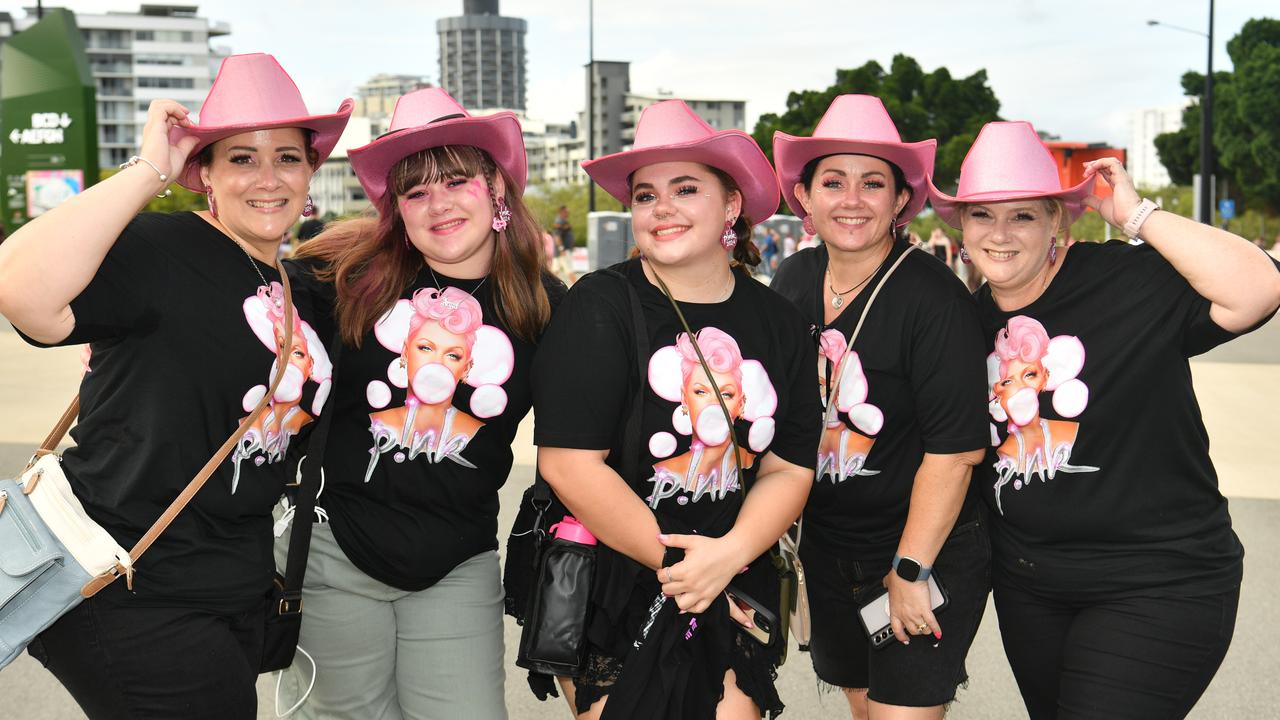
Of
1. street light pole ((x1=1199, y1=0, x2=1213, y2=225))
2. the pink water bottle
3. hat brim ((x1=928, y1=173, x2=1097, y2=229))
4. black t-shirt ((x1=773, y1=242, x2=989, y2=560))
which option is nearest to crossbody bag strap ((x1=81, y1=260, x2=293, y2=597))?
the pink water bottle

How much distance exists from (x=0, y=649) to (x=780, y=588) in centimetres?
197

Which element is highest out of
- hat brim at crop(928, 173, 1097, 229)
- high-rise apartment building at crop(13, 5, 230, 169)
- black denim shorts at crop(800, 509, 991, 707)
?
high-rise apartment building at crop(13, 5, 230, 169)

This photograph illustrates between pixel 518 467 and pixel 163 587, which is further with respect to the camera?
pixel 518 467

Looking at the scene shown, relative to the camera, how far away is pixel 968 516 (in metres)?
3.32

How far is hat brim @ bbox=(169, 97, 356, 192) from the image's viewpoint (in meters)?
2.89

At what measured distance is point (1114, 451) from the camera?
3.05m

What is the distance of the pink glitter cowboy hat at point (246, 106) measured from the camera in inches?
116

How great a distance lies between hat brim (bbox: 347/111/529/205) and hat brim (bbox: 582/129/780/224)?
0.89 feet

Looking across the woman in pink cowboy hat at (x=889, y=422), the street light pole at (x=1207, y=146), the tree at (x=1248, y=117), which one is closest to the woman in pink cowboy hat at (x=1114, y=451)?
the woman in pink cowboy hat at (x=889, y=422)

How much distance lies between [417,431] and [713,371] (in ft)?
2.87

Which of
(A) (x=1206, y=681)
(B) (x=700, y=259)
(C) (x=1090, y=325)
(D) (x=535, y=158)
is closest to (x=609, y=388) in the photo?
(B) (x=700, y=259)

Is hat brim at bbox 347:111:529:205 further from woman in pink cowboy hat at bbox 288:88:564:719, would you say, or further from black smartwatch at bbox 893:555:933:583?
black smartwatch at bbox 893:555:933:583

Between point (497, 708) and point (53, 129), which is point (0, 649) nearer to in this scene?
point (497, 708)

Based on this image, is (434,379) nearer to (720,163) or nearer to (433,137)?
(433,137)
